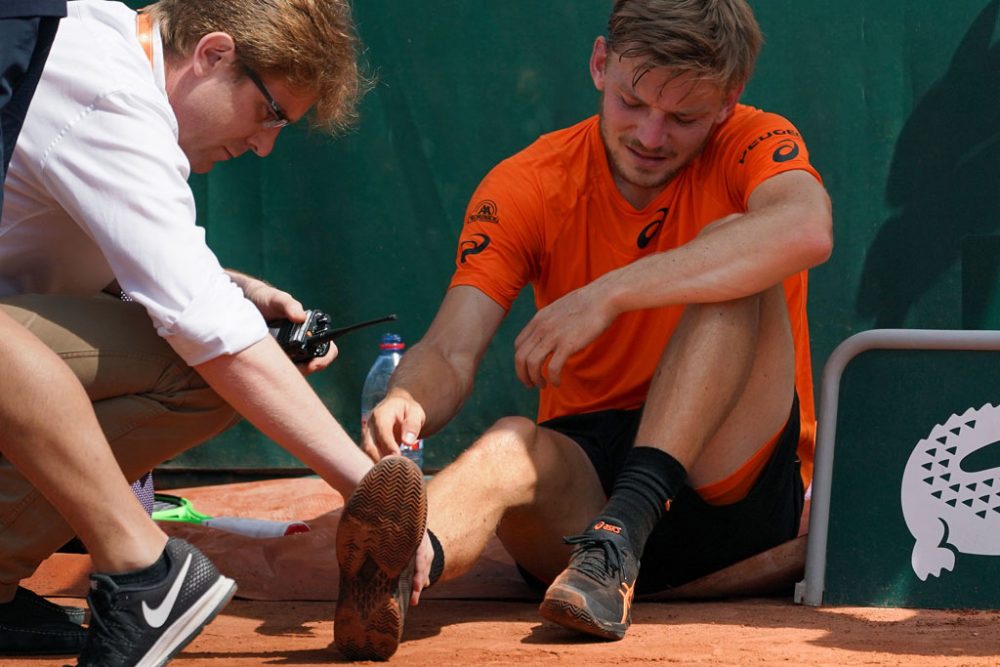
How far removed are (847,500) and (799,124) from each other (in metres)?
1.73

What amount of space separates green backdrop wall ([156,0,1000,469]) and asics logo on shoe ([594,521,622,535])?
1.86 meters

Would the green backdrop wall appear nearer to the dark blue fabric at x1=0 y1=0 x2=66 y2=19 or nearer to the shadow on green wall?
the shadow on green wall

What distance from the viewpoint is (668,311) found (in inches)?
115

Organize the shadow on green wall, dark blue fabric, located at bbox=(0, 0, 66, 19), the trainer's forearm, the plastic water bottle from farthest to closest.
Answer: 1. the plastic water bottle
2. the shadow on green wall
3. the trainer's forearm
4. dark blue fabric, located at bbox=(0, 0, 66, 19)

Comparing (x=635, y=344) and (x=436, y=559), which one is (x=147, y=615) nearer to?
(x=436, y=559)

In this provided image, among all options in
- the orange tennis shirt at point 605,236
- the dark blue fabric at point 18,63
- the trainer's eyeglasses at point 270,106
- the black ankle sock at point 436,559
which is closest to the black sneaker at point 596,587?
the black ankle sock at point 436,559

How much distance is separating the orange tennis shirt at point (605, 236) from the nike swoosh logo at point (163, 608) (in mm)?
1171

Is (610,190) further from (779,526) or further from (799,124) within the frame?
(799,124)

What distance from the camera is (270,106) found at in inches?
93.0

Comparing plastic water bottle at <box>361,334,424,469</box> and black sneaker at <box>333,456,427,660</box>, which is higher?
black sneaker at <box>333,456,427,660</box>

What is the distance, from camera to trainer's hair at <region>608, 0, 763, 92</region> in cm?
281

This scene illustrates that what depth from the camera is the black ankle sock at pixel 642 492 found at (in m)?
2.44

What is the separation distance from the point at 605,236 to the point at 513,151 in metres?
1.30

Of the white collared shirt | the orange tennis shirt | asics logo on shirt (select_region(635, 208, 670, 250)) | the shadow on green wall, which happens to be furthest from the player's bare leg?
the shadow on green wall
